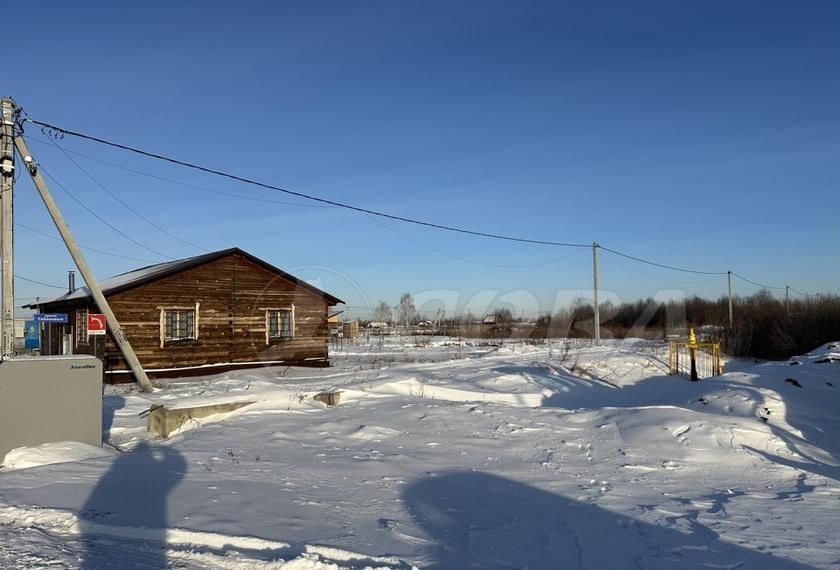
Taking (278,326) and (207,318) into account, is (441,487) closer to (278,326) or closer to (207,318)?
(207,318)

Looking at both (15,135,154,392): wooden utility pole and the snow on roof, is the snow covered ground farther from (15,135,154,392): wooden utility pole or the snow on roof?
the snow on roof

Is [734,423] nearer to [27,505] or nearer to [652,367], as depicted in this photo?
[27,505]

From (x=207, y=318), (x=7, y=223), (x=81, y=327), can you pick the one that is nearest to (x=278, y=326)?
(x=207, y=318)

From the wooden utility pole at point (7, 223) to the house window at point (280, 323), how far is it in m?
12.2

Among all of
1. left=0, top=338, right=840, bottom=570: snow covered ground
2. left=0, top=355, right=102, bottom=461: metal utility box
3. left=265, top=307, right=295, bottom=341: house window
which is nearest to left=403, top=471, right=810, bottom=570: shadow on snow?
left=0, top=338, right=840, bottom=570: snow covered ground

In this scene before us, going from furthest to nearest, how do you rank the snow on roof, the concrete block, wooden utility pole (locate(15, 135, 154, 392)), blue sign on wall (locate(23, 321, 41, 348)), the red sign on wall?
blue sign on wall (locate(23, 321, 41, 348))
the snow on roof
the red sign on wall
wooden utility pole (locate(15, 135, 154, 392))
the concrete block

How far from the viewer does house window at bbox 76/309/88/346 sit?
23281 mm

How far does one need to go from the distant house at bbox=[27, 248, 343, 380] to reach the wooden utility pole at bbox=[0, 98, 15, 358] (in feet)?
23.4

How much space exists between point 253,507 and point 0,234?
11.9 m

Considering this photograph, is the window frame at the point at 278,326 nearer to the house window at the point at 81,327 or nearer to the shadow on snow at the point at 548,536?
the house window at the point at 81,327

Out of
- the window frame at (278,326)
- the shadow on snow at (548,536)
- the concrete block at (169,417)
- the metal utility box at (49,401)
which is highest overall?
the window frame at (278,326)

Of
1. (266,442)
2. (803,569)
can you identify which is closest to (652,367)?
(266,442)

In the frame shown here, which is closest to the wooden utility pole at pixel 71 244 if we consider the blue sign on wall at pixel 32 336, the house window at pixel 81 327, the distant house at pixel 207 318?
the distant house at pixel 207 318

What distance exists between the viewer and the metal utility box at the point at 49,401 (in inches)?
347
